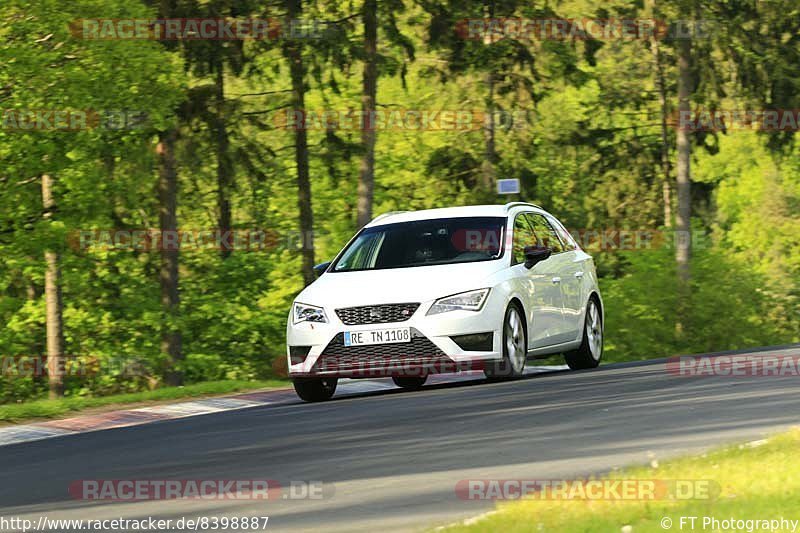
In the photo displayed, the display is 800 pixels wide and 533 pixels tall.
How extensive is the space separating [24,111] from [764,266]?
159 feet

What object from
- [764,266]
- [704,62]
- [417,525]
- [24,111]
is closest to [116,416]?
[417,525]

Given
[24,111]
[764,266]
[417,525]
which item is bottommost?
[764,266]

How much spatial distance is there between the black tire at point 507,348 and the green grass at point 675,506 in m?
6.96

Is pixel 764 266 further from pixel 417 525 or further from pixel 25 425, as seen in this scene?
pixel 417 525

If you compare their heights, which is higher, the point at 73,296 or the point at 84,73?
the point at 84,73

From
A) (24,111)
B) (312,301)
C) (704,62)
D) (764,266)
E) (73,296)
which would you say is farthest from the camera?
(764,266)

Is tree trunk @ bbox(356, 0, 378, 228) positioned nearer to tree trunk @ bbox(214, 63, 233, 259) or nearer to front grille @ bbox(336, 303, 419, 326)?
tree trunk @ bbox(214, 63, 233, 259)

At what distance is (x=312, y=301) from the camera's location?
15.5 metres

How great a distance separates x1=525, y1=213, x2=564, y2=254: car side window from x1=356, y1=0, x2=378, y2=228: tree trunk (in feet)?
58.7

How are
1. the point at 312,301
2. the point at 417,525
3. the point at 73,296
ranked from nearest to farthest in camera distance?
the point at 417,525 < the point at 312,301 < the point at 73,296

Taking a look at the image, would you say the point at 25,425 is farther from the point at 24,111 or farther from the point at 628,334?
the point at 628,334

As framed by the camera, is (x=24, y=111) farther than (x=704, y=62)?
No

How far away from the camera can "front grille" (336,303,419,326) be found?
15.0 m

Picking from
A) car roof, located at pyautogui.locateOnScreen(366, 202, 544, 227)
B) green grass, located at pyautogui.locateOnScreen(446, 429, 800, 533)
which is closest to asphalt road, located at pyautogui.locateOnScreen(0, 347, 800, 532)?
green grass, located at pyautogui.locateOnScreen(446, 429, 800, 533)
